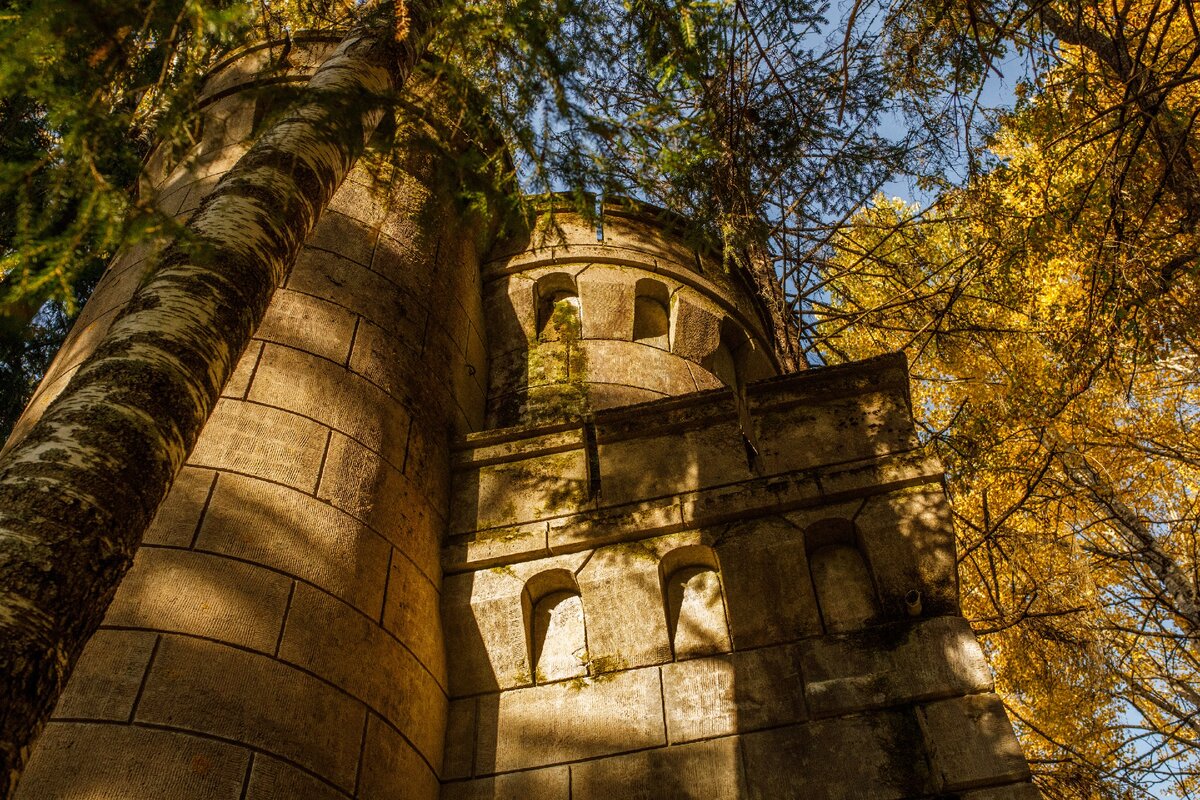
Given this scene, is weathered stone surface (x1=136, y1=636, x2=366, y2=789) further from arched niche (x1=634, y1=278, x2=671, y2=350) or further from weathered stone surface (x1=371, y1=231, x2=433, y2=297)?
arched niche (x1=634, y1=278, x2=671, y2=350)

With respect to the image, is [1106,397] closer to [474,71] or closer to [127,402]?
[474,71]

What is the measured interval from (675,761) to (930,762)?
4.68 ft

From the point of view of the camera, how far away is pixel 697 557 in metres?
6.32

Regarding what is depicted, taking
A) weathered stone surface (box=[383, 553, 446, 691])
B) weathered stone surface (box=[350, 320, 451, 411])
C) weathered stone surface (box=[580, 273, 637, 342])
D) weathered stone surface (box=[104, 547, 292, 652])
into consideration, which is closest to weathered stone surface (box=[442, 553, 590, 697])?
weathered stone surface (box=[383, 553, 446, 691])

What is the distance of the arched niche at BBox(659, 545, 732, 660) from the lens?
19.3 ft

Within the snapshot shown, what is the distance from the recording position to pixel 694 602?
6.16m

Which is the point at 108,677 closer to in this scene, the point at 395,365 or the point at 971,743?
the point at 395,365

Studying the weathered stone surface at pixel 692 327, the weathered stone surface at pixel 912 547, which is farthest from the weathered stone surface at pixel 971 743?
the weathered stone surface at pixel 692 327

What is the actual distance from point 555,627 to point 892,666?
2.20m

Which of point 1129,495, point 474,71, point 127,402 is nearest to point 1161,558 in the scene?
point 1129,495

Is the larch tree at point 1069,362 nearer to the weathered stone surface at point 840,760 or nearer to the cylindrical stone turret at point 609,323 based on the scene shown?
the cylindrical stone turret at point 609,323

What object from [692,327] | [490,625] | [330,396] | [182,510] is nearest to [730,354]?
[692,327]

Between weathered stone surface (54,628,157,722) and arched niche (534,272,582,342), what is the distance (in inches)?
196

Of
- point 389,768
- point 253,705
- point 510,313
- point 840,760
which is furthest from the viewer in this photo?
point 510,313
